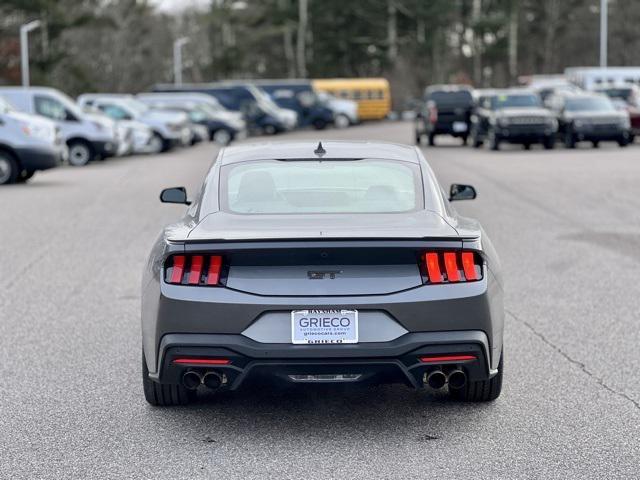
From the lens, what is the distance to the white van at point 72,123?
109 feet

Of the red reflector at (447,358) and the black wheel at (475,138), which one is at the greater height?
the red reflector at (447,358)

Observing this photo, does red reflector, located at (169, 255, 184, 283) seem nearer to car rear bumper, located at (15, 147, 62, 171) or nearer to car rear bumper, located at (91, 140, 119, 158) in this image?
car rear bumper, located at (15, 147, 62, 171)

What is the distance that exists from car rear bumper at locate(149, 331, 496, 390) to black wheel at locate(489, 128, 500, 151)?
1251 inches

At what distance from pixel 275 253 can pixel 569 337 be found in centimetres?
343

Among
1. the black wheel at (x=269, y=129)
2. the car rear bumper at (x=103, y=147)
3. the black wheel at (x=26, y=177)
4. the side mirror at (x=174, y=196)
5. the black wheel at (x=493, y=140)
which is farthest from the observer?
the black wheel at (x=269, y=129)

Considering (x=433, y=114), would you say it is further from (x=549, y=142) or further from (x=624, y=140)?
(x=624, y=140)

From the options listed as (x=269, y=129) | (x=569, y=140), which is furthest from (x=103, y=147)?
(x=269, y=129)

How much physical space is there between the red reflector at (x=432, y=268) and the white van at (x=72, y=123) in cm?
2791

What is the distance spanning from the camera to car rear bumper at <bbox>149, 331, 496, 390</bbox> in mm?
6062

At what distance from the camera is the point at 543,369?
7852 millimetres

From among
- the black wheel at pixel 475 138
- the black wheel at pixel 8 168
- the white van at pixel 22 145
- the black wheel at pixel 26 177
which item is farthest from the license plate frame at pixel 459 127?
the black wheel at pixel 8 168

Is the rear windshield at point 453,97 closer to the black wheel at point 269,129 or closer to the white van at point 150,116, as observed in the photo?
the white van at point 150,116

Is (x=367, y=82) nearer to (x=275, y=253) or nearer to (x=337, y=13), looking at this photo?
(x=337, y=13)

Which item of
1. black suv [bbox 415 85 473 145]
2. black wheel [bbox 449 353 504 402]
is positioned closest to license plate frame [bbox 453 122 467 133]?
black suv [bbox 415 85 473 145]
